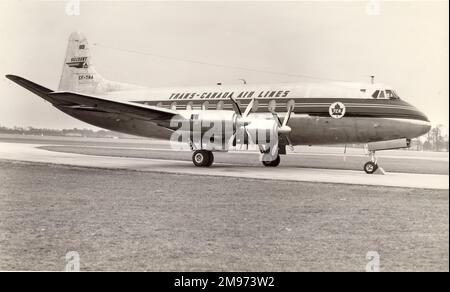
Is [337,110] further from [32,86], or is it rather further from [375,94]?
[32,86]

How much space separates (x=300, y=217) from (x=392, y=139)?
9635 millimetres

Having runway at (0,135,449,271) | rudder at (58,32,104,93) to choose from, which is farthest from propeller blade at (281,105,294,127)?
rudder at (58,32,104,93)

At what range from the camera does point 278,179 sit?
1348 cm

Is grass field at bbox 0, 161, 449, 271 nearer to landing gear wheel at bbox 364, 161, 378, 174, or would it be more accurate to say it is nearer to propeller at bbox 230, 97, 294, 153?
landing gear wheel at bbox 364, 161, 378, 174

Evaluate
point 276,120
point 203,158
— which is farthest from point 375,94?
point 203,158

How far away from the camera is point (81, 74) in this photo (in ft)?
79.5

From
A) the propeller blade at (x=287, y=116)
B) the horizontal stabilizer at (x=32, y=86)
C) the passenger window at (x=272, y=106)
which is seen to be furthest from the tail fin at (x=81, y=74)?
the propeller blade at (x=287, y=116)

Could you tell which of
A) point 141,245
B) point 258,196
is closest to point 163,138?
point 258,196

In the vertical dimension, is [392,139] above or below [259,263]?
above

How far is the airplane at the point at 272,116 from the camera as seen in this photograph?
16062 millimetres

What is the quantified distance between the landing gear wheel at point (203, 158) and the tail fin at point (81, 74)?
7979mm

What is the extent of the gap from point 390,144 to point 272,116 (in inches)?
179
